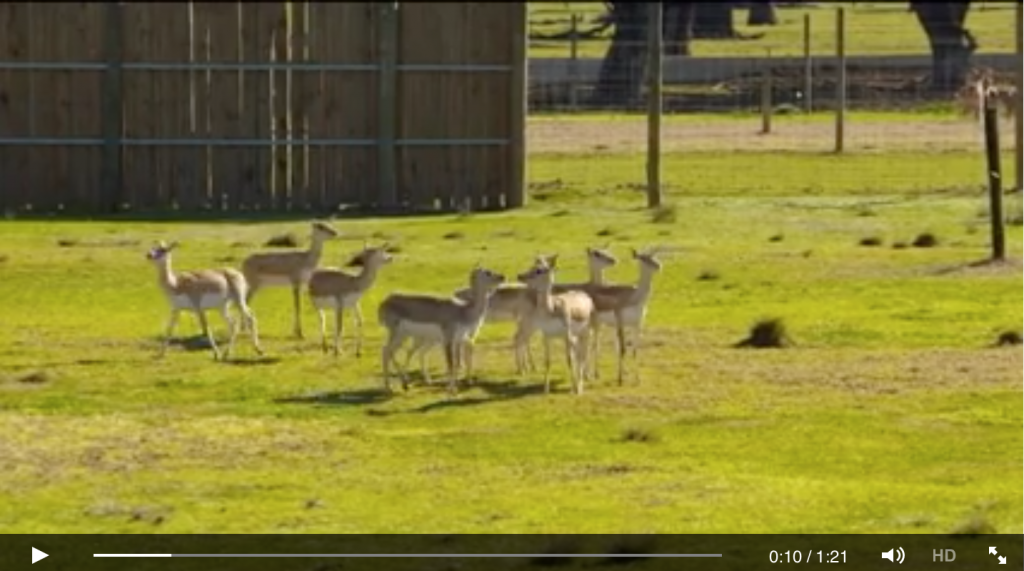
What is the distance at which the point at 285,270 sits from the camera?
23.0m

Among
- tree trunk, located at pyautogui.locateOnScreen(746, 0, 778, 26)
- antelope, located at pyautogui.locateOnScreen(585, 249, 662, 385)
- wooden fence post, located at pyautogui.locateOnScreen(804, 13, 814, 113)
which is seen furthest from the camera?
tree trunk, located at pyautogui.locateOnScreen(746, 0, 778, 26)

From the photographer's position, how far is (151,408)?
62.7 ft

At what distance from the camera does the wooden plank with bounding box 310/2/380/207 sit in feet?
121

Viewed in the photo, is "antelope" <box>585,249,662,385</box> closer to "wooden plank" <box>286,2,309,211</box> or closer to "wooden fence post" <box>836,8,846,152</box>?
"wooden plank" <box>286,2,309,211</box>

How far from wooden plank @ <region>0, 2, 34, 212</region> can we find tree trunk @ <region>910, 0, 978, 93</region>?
99.7 feet

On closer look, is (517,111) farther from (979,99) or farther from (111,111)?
(979,99)

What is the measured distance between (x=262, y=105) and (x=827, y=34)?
54506 mm

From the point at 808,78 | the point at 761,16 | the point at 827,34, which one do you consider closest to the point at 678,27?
the point at 827,34

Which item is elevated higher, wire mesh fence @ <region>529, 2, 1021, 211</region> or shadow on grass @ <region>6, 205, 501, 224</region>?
wire mesh fence @ <region>529, 2, 1021, 211</region>

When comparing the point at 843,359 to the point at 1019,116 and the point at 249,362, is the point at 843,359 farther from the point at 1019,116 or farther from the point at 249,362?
the point at 1019,116

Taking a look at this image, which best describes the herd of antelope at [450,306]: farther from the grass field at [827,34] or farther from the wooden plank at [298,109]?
the grass field at [827,34]

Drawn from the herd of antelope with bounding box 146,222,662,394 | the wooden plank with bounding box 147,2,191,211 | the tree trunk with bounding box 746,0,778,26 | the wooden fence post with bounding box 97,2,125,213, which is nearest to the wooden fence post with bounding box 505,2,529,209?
the wooden plank with bounding box 147,2,191,211
